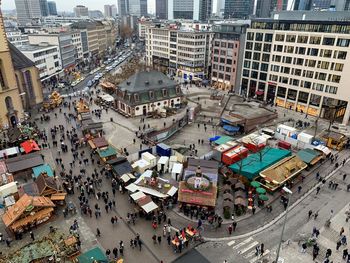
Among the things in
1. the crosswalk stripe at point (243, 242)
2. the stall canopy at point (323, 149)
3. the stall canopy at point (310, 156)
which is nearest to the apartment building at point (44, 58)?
the stall canopy at point (310, 156)

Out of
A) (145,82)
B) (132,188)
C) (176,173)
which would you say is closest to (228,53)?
(145,82)

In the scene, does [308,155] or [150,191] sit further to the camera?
[308,155]

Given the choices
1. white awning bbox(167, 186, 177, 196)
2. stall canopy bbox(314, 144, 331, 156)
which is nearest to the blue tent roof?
stall canopy bbox(314, 144, 331, 156)

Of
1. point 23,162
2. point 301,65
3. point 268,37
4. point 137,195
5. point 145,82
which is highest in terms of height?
point 268,37

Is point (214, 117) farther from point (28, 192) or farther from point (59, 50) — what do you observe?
point (59, 50)

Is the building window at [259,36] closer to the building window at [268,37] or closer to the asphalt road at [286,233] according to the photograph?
the building window at [268,37]

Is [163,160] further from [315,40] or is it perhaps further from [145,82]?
[315,40]
